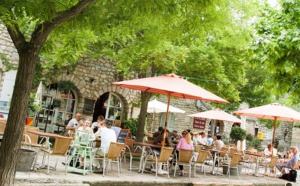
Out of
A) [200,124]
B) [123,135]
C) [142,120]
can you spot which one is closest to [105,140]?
[123,135]

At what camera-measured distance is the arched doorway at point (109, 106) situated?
1747 centimetres

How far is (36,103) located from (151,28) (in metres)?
6.73

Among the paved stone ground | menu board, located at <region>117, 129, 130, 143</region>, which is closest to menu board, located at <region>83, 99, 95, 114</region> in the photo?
the paved stone ground

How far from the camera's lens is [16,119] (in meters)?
4.81

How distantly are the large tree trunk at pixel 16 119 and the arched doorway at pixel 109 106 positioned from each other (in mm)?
12446

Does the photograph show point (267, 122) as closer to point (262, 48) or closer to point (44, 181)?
point (262, 48)

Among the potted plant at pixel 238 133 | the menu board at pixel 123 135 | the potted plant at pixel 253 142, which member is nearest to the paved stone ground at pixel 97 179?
the menu board at pixel 123 135

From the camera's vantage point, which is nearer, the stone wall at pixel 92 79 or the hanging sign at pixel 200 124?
the stone wall at pixel 92 79

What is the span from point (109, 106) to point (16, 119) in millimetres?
12693

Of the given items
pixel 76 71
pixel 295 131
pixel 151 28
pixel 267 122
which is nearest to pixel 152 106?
pixel 76 71

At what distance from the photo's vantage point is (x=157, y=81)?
8.79 meters

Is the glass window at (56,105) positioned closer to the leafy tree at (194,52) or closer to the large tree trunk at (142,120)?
the leafy tree at (194,52)

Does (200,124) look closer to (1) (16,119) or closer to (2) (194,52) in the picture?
(2) (194,52)

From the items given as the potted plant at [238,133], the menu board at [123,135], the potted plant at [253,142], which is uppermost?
the potted plant at [238,133]
